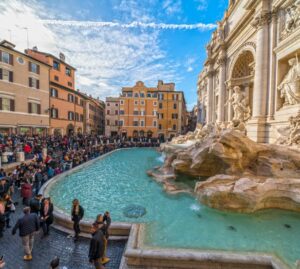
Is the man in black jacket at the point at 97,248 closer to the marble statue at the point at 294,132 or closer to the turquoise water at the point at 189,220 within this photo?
the turquoise water at the point at 189,220

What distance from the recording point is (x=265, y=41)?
12.5 m

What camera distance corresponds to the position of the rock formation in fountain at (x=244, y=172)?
6449 mm

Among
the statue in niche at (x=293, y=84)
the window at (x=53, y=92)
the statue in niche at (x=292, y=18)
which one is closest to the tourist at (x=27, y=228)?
the statue in niche at (x=293, y=84)

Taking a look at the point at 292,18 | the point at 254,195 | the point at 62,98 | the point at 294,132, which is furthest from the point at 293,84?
the point at 62,98

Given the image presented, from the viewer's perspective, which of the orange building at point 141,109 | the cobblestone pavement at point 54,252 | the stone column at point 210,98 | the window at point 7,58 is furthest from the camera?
the orange building at point 141,109

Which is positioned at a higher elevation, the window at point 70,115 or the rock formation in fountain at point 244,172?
the window at point 70,115

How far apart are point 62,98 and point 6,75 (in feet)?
31.3

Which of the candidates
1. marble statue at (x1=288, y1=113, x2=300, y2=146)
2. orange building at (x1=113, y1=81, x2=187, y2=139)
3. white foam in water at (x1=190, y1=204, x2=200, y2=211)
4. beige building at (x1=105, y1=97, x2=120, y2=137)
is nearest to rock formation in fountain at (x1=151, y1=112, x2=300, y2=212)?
marble statue at (x1=288, y1=113, x2=300, y2=146)

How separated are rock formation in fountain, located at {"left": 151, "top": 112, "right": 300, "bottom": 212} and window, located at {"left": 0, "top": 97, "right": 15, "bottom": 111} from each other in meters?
18.6

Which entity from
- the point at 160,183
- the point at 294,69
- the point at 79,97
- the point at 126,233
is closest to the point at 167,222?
the point at 126,233

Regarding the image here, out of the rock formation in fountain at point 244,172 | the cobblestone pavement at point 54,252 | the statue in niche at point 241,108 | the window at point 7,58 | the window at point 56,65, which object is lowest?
the cobblestone pavement at point 54,252

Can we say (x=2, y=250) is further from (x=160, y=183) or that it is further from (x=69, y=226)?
(x=160, y=183)

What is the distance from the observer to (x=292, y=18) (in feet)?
34.4

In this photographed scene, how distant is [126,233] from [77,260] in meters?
1.40
